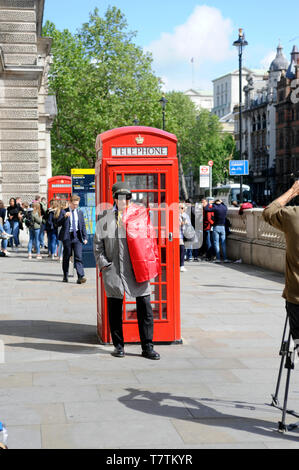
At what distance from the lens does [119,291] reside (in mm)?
7586

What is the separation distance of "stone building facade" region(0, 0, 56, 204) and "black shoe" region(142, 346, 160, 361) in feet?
62.6

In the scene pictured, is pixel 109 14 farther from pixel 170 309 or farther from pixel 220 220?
pixel 170 309

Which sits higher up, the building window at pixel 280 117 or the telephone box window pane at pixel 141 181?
the building window at pixel 280 117

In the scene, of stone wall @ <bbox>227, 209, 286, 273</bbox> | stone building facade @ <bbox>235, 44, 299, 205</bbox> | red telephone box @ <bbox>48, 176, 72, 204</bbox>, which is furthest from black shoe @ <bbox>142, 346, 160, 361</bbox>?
stone building facade @ <bbox>235, 44, 299, 205</bbox>

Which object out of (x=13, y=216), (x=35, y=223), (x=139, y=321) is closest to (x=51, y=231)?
(x=35, y=223)

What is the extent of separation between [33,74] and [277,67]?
84.9m

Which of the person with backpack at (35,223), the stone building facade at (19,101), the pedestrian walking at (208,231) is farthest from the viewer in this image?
the stone building facade at (19,101)

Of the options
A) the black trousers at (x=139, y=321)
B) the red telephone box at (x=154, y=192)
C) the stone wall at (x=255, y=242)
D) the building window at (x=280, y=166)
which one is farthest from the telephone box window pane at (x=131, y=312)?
the building window at (x=280, y=166)

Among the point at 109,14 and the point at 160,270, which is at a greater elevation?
the point at 109,14

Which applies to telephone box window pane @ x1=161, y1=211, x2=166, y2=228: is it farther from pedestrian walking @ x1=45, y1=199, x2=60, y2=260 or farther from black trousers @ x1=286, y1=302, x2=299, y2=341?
pedestrian walking @ x1=45, y1=199, x2=60, y2=260

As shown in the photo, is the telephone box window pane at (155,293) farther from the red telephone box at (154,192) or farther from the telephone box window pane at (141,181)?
the telephone box window pane at (141,181)

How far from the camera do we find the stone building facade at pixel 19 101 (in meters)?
26.0

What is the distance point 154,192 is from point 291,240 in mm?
3238
